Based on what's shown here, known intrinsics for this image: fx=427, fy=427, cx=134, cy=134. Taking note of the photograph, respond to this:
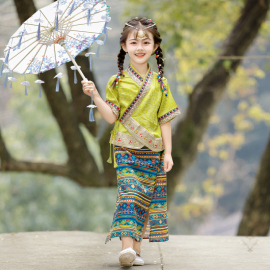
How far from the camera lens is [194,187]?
1486 cm

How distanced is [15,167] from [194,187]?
1086 cm

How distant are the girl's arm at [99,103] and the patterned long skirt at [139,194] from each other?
0.64 ft

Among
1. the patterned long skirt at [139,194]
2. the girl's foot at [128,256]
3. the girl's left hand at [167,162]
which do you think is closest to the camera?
the girl's foot at [128,256]

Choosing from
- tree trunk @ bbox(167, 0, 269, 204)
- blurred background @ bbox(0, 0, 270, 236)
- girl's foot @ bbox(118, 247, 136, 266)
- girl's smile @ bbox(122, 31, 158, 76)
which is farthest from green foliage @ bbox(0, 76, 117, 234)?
girl's foot @ bbox(118, 247, 136, 266)

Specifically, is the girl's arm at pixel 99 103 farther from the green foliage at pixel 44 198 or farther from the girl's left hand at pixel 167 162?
the green foliage at pixel 44 198

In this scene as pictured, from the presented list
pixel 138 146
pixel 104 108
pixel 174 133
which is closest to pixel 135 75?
pixel 104 108

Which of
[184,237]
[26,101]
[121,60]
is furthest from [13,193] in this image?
[121,60]

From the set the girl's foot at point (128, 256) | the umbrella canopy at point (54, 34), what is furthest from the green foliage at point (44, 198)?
the girl's foot at point (128, 256)

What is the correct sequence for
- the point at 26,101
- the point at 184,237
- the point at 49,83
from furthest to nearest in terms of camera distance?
1. the point at 26,101
2. the point at 49,83
3. the point at 184,237

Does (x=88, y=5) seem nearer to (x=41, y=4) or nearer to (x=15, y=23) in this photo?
(x=15, y=23)

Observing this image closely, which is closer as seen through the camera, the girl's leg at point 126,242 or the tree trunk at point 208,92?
the girl's leg at point 126,242

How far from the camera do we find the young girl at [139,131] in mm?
2361

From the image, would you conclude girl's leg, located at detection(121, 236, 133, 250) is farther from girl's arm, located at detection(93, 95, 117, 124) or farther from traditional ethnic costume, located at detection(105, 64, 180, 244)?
girl's arm, located at detection(93, 95, 117, 124)

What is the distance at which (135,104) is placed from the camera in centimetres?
241
